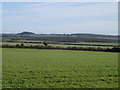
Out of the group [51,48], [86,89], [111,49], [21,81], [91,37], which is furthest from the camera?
[91,37]

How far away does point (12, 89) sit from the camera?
11.9 m

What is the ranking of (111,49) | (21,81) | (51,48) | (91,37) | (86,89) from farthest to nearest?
(91,37) → (51,48) → (111,49) → (21,81) → (86,89)

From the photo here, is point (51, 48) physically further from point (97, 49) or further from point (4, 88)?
point (4, 88)

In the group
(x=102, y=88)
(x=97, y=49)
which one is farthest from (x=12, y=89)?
(x=97, y=49)

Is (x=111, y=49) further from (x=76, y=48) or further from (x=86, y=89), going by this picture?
(x=86, y=89)

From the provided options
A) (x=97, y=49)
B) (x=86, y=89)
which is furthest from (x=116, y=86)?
(x=97, y=49)

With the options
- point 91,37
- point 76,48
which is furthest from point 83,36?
point 76,48

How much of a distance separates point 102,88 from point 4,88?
5.20 metres

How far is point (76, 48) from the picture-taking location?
2751 inches

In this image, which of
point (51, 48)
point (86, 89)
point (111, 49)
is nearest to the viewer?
point (86, 89)

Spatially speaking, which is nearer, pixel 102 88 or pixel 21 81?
pixel 102 88

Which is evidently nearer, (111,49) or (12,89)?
(12,89)

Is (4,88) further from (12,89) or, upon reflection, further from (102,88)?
(102,88)

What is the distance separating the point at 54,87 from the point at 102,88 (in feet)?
8.40
